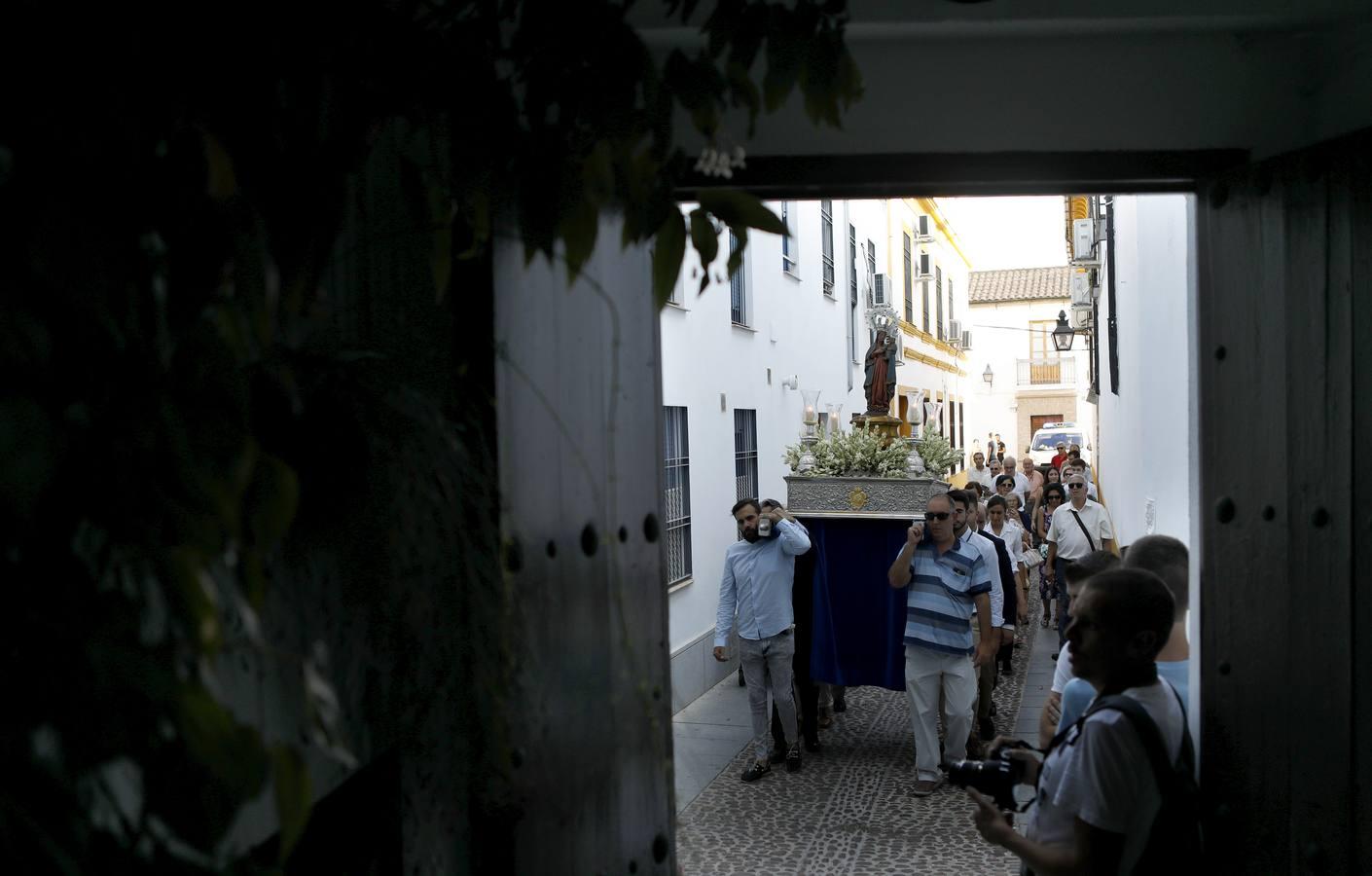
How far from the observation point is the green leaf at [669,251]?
5.01 feet

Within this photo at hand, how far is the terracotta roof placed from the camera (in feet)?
160

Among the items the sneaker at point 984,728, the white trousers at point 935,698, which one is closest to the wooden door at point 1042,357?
the sneaker at point 984,728

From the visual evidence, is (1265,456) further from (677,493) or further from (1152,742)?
(677,493)

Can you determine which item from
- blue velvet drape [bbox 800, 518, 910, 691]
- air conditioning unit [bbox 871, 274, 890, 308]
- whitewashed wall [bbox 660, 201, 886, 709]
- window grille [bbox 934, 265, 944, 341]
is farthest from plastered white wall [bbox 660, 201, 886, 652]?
window grille [bbox 934, 265, 944, 341]

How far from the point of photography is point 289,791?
3.36ft

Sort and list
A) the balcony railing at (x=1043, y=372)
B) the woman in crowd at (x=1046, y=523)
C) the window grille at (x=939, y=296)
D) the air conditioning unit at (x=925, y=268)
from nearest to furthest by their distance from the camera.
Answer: the woman in crowd at (x=1046, y=523) < the air conditioning unit at (x=925, y=268) < the window grille at (x=939, y=296) < the balcony railing at (x=1043, y=372)

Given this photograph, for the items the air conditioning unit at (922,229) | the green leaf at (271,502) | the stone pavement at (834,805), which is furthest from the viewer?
the air conditioning unit at (922,229)

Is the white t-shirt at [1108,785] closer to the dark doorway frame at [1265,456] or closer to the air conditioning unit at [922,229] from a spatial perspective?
the dark doorway frame at [1265,456]

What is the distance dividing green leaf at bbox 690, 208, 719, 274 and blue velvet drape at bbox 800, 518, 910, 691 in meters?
7.58

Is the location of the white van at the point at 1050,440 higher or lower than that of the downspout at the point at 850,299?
lower

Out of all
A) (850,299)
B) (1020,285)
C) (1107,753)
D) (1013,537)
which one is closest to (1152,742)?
(1107,753)

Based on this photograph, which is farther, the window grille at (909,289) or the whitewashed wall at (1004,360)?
the whitewashed wall at (1004,360)

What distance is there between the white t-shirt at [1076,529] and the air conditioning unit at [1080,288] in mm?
9538

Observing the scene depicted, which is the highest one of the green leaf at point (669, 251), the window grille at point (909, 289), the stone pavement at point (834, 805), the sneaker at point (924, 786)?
the window grille at point (909, 289)
